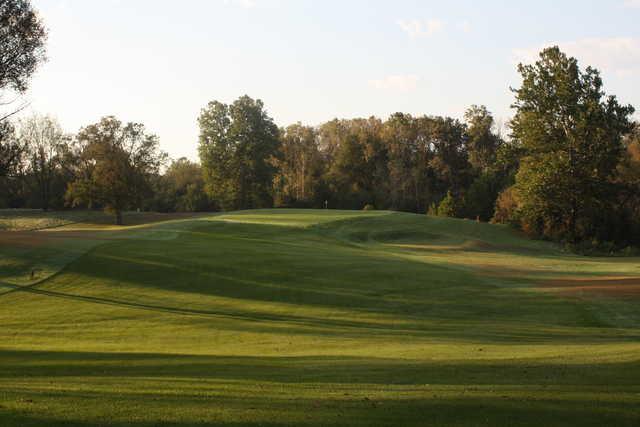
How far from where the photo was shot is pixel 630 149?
249ft

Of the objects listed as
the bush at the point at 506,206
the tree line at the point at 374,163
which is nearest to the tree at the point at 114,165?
the tree line at the point at 374,163

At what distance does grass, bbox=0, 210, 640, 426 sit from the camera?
10.8 meters

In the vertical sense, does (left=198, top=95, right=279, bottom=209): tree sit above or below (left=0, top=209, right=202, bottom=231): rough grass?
above

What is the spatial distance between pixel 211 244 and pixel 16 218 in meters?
50.9

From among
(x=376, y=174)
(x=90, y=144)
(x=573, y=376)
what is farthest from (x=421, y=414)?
(x=376, y=174)

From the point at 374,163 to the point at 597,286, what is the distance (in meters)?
81.5

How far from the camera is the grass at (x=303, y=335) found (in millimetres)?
10812

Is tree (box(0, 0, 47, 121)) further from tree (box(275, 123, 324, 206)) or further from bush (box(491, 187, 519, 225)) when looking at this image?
tree (box(275, 123, 324, 206))

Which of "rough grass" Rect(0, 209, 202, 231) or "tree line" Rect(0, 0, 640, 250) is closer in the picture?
"tree line" Rect(0, 0, 640, 250)

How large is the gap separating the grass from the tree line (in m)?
8.22

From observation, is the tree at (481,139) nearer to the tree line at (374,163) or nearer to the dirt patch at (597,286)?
the tree line at (374,163)

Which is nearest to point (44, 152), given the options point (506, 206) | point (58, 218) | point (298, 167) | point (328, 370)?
point (58, 218)

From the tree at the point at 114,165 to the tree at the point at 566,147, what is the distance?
145 feet

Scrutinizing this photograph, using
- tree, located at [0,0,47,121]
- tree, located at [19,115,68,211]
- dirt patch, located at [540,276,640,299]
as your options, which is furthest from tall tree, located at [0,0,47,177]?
tree, located at [19,115,68,211]
